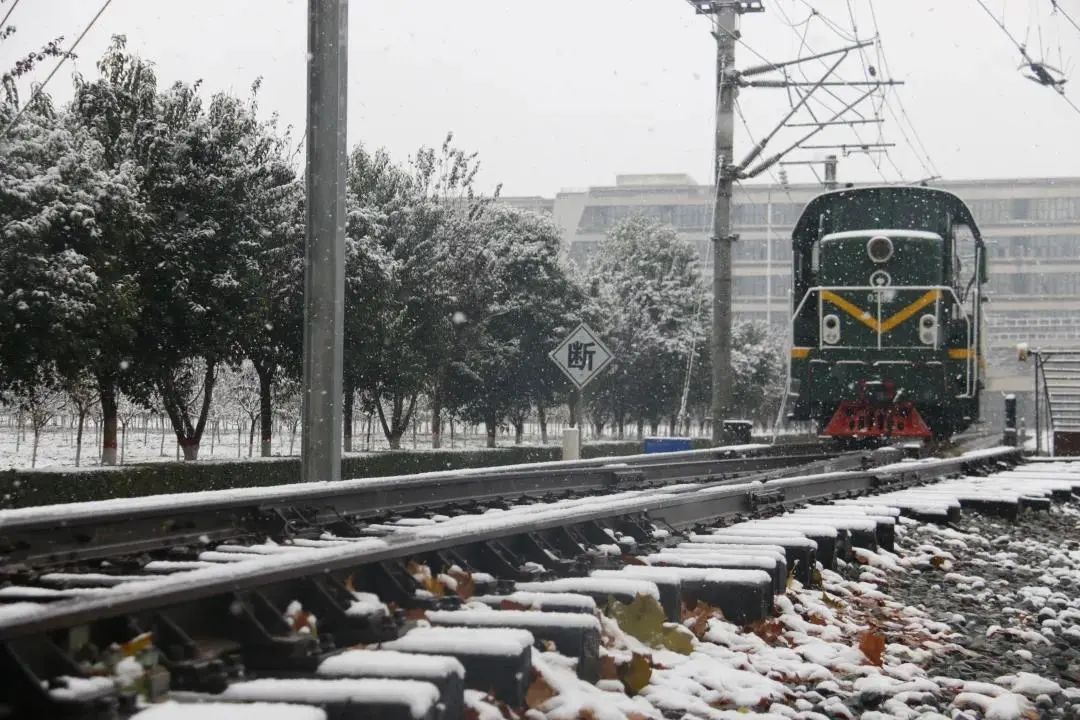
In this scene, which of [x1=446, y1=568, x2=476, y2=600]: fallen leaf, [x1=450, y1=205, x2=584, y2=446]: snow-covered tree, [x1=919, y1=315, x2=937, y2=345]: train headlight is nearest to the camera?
[x1=446, y1=568, x2=476, y2=600]: fallen leaf

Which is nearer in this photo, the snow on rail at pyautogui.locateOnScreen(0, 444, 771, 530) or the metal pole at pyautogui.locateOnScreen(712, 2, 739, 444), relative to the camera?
the snow on rail at pyautogui.locateOnScreen(0, 444, 771, 530)

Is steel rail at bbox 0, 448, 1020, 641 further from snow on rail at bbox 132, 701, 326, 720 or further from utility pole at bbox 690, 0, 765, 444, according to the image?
utility pole at bbox 690, 0, 765, 444

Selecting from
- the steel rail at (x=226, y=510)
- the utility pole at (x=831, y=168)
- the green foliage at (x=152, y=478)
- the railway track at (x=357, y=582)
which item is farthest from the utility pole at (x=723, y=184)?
the utility pole at (x=831, y=168)

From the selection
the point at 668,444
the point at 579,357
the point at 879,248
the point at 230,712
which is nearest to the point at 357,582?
the point at 230,712

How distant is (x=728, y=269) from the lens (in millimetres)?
20219

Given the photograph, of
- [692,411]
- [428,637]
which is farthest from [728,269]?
[692,411]

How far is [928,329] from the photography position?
15383 millimetres

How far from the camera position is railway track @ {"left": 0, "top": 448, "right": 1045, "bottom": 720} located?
8.71 feet

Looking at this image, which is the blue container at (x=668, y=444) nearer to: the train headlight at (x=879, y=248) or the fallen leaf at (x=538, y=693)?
the train headlight at (x=879, y=248)

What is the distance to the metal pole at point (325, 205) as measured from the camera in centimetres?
993

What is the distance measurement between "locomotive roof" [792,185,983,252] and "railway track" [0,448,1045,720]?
880cm

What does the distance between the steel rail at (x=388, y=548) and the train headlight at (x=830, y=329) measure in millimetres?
6920

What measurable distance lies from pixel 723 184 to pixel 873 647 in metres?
16.8

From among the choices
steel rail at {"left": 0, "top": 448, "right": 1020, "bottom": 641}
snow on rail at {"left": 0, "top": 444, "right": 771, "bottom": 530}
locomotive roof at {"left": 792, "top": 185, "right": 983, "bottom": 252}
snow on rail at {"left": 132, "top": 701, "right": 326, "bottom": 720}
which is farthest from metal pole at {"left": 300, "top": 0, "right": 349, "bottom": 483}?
locomotive roof at {"left": 792, "top": 185, "right": 983, "bottom": 252}
